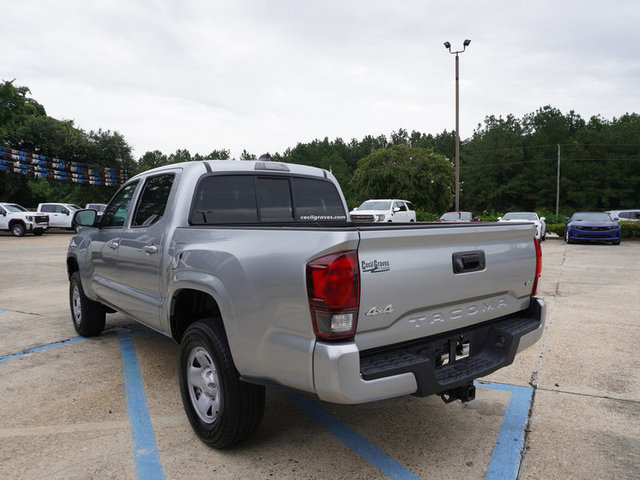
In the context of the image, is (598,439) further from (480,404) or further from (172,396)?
(172,396)

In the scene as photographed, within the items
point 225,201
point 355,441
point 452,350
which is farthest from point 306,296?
point 225,201

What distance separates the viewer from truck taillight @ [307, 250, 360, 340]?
2.34 metres

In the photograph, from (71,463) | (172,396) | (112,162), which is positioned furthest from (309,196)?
(112,162)

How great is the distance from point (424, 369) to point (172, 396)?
2.36 metres

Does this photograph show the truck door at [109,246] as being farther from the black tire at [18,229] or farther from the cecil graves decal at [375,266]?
the black tire at [18,229]

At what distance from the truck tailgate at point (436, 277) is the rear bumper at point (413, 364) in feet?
0.25

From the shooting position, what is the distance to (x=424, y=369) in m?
2.54

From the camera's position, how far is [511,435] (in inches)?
130

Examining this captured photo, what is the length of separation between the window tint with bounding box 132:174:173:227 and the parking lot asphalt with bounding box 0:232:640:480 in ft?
4.72

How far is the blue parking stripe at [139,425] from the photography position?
2.89 metres

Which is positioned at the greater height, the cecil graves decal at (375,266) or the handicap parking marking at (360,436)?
the cecil graves decal at (375,266)

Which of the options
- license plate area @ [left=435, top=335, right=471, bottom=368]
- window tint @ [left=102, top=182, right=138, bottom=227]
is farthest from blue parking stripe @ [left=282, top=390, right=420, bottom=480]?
window tint @ [left=102, top=182, right=138, bottom=227]

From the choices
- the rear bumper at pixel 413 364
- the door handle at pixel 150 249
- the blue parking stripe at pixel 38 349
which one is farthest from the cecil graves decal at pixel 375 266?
the blue parking stripe at pixel 38 349

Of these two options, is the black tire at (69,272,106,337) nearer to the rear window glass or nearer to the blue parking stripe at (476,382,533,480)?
the rear window glass
